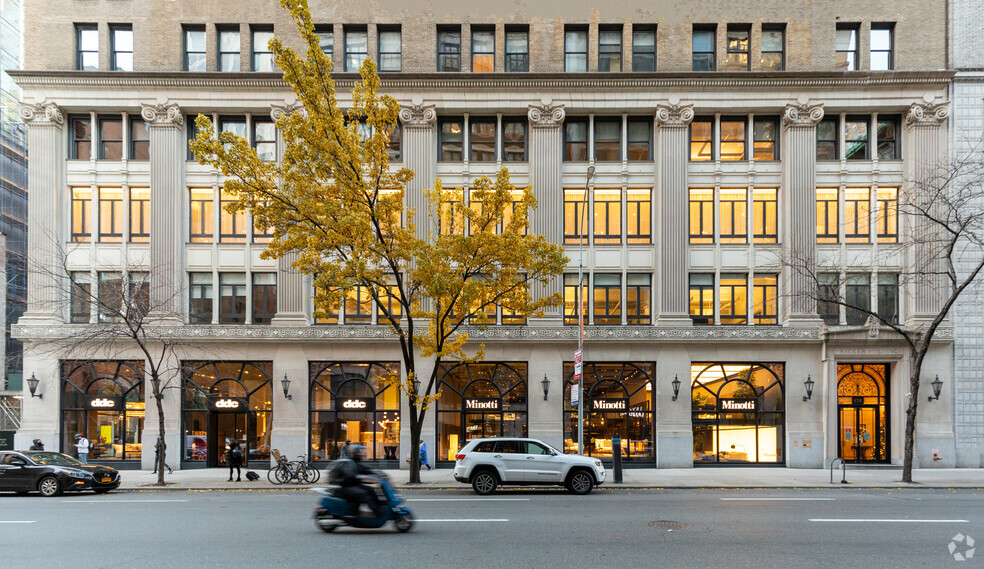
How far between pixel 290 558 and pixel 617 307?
62.4ft

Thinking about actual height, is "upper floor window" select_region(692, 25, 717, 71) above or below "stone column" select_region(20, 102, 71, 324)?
above

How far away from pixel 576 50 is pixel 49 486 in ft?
A: 81.5

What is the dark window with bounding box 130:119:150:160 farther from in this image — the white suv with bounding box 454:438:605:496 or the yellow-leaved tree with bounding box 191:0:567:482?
the white suv with bounding box 454:438:605:496

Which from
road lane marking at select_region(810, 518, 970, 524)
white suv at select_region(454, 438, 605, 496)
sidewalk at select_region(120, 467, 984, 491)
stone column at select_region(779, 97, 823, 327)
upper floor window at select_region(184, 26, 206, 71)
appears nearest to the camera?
road lane marking at select_region(810, 518, 970, 524)

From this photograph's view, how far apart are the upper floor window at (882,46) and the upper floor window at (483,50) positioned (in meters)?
16.2

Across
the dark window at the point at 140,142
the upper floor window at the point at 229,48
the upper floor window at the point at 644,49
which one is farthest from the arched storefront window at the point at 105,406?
the upper floor window at the point at 644,49

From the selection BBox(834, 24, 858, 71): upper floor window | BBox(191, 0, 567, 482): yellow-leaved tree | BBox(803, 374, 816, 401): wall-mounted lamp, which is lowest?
BBox(803, 374, 816, 401): wall-mounted lamp

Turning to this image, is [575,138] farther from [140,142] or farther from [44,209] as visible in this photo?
[44,209]

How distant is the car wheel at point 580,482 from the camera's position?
59.8 ft

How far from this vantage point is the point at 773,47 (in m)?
27.1

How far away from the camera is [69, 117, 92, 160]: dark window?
27375 millimetres

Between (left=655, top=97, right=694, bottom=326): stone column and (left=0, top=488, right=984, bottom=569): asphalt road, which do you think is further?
(left=655, top=97, right=694, bottom=326): stone column

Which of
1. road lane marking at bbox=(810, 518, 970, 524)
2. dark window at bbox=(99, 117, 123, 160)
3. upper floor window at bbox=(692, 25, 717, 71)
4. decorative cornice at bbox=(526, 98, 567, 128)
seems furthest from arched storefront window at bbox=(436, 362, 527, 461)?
dark window at bbox=(99, 117, 123, 160)

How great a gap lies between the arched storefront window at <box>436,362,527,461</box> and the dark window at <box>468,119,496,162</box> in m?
8.91
